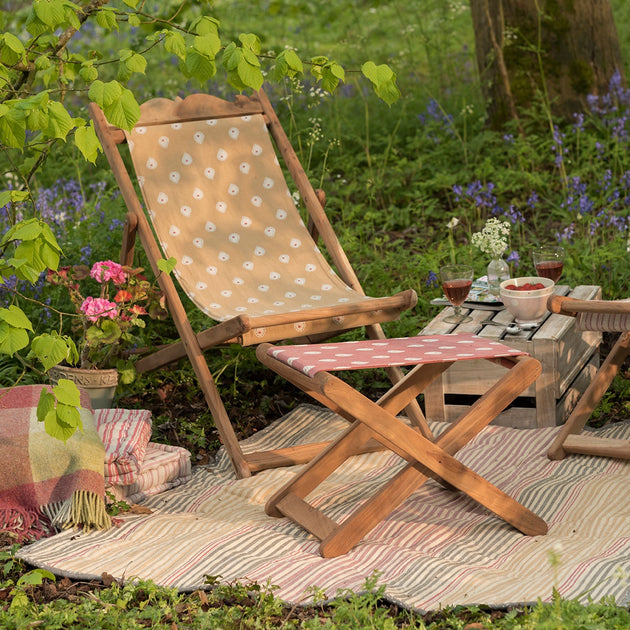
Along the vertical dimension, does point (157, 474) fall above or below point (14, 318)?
below

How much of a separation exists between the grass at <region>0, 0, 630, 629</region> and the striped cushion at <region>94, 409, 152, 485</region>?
402 mm

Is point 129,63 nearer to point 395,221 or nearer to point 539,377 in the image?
point 539,377

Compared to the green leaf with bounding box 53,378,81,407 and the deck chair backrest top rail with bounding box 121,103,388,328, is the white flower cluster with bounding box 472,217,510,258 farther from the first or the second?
the green leaf with bounding box 53,378,81,407

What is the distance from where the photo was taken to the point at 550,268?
3.70 meters

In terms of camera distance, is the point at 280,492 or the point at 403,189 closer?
the point at 280,492

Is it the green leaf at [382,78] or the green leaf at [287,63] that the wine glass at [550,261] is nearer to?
the green leaf at [382,78]

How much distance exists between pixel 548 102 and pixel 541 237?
91 centimetres

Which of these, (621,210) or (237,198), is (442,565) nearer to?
(237,198)

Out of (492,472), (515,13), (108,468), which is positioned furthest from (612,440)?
(515,13)

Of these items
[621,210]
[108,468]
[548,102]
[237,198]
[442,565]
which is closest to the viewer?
[442,565]

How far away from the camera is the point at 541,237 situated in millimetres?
5125

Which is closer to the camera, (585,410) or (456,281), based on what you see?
(585,410)

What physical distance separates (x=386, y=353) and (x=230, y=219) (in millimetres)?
1495

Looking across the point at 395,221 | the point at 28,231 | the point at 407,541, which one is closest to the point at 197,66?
the point at 28,231
